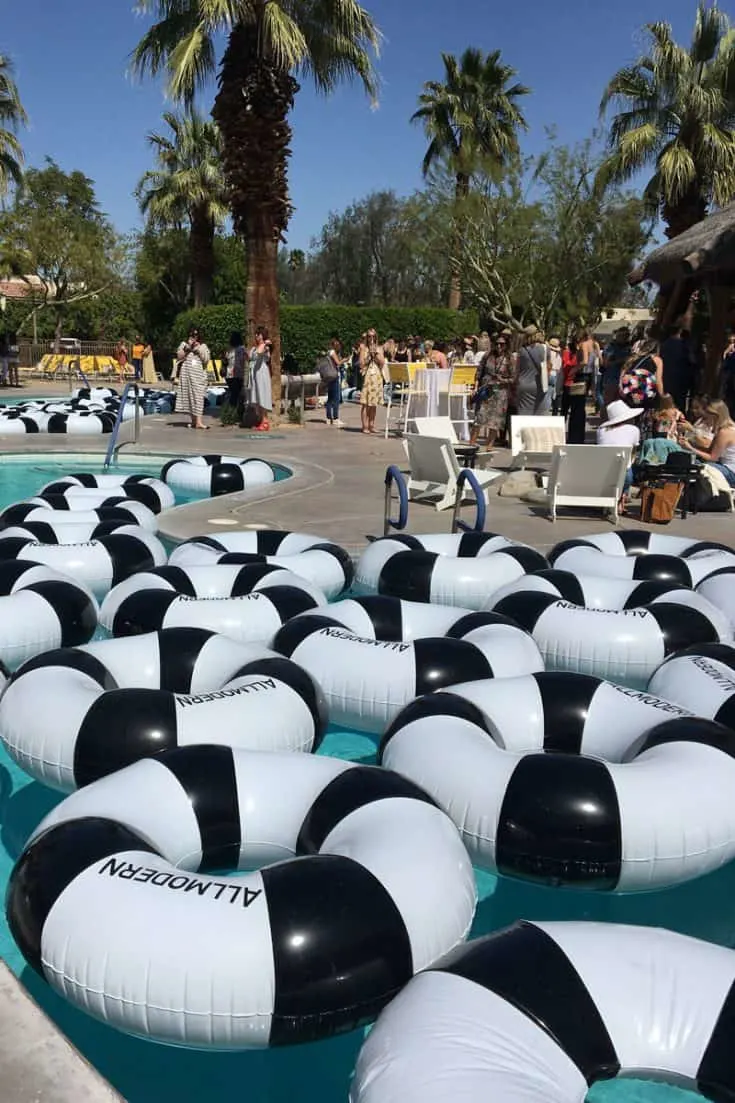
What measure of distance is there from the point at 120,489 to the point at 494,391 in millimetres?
6445

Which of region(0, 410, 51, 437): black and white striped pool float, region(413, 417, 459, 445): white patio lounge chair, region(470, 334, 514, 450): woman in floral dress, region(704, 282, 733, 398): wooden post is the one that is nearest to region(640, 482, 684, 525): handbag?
region(413, 417, 459, 445): white patio lounge chair

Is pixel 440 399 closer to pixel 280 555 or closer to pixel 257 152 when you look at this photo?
pixel 257 152

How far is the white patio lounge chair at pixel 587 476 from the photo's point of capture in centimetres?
916

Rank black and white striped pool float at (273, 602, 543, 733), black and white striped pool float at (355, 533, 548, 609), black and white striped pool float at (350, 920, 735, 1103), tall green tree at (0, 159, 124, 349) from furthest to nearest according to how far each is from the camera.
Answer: tall green tree at (0, 159, 124, 349) < black and white striped pool float at (355, 533, 548, 609) < black and white striped pool float at (273, 602, 543, 733) < black and white striped pool float at (350, 920, 735, 1103)

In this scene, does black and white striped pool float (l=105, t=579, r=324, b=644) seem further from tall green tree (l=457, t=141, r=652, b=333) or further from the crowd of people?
tall green tree (l=457, t=141, r=652, b=333)

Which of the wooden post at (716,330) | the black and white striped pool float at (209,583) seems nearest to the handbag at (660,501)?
the black and white striped pool float at (209,583)

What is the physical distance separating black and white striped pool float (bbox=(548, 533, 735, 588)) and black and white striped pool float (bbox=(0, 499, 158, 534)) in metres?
3.53

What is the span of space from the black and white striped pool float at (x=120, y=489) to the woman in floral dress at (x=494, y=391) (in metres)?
5.87

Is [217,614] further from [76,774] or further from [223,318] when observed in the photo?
[223,318]

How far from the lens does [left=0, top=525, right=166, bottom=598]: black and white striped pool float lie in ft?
21.8

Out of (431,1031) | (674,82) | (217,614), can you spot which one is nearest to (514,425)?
(217,614)

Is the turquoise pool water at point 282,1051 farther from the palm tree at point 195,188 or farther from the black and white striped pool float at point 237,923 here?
the palm tree at point 195,188

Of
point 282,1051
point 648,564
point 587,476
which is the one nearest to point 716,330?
point 587,476

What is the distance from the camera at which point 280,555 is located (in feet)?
23.8
